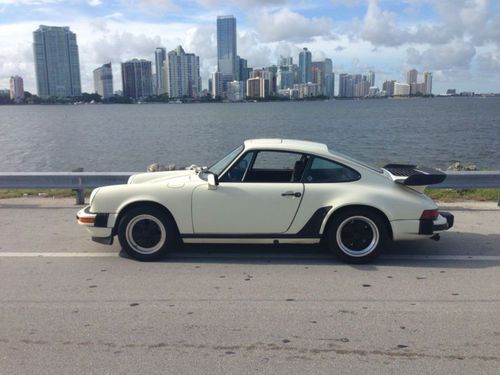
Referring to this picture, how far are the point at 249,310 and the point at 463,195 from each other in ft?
24.1

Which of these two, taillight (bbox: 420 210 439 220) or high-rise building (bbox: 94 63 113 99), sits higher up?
high-rise building (bbox: 94 63 113 99)

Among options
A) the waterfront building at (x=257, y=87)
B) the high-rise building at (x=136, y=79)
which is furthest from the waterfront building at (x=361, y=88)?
the high-rise building at (x=136, y=79)

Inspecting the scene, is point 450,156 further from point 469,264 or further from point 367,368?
point 367,368

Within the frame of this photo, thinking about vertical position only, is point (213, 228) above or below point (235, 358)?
above

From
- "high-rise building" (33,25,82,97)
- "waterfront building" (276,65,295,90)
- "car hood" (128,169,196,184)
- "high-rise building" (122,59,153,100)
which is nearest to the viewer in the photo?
"car hood" (128,169,196,184)

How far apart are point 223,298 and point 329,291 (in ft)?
3.32

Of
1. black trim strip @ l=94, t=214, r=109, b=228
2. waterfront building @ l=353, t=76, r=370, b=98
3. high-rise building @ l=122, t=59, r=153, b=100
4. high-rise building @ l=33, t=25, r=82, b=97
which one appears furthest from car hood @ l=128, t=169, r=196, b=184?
waterfront building @ l=353, t=76, r=370, b=98

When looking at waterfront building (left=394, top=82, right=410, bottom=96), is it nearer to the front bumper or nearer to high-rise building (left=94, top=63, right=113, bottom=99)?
high-rise building (left=94, top=63, right=113, bottom=99)

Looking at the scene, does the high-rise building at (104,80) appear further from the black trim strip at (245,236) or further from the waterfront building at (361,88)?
the black trim strip at (245,236)

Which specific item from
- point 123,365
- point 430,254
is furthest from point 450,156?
point 123,365

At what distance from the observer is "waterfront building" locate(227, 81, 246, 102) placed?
147 meters

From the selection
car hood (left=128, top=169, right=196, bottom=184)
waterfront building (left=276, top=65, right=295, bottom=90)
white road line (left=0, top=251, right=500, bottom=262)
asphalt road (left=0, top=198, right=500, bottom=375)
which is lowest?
white road line (left=0, top=251, right=500, bottom=262)

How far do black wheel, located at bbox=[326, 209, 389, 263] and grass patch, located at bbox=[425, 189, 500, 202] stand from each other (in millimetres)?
4672

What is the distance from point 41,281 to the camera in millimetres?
5152
